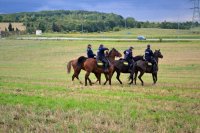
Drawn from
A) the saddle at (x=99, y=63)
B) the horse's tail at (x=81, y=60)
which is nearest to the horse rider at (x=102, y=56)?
the saddle at (x=99, y=63)

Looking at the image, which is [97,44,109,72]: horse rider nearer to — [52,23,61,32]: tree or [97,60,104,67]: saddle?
[97,60,104,67]: saddle

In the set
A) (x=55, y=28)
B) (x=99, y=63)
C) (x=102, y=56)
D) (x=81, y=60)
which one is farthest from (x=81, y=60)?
(x=55, y=28)

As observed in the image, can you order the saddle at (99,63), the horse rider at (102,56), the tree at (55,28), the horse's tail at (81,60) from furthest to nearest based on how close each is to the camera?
the tree at (55,28)
the horse's tail at (81,60)
the saddle at (99,63)
the horse rider at (102,56)

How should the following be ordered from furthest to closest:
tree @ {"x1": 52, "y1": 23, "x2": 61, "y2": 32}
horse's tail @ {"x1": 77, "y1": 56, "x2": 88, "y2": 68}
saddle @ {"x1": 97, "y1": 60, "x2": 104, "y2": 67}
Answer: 1. tree @ {"x1": 52, "y1": 23, "x2": 61, "y2": 32}
2. horse's tail @ {"x1": 77, "y1": 56, "x2": 88, "y2": 68}
3. saddle @ {"x1": 97, "y1": 60, "x2": 104, "y2": 67}

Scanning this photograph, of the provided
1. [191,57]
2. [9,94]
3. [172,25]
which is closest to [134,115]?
[9,94]

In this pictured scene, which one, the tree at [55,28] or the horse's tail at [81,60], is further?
the tree at [55,28]

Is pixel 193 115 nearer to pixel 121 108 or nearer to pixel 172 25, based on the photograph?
pixel 121 108

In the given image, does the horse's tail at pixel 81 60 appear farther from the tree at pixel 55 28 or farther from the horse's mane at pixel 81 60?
the tree at pixel 55 28

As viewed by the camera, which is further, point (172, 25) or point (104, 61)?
point (172, 25)

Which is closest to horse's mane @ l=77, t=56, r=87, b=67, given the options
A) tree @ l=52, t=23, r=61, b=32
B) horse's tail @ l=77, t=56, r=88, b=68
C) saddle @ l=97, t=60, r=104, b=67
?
horse's tail @ l=77, t=56, r=88, b=68

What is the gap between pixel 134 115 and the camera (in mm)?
12914

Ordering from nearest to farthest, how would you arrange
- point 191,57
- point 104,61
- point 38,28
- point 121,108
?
point 121,108 → point 104,61 → point 191,57 → point 38,28

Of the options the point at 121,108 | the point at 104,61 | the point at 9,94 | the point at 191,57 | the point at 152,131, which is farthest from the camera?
the point at 191,57

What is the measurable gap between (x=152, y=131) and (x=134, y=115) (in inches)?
82.9
